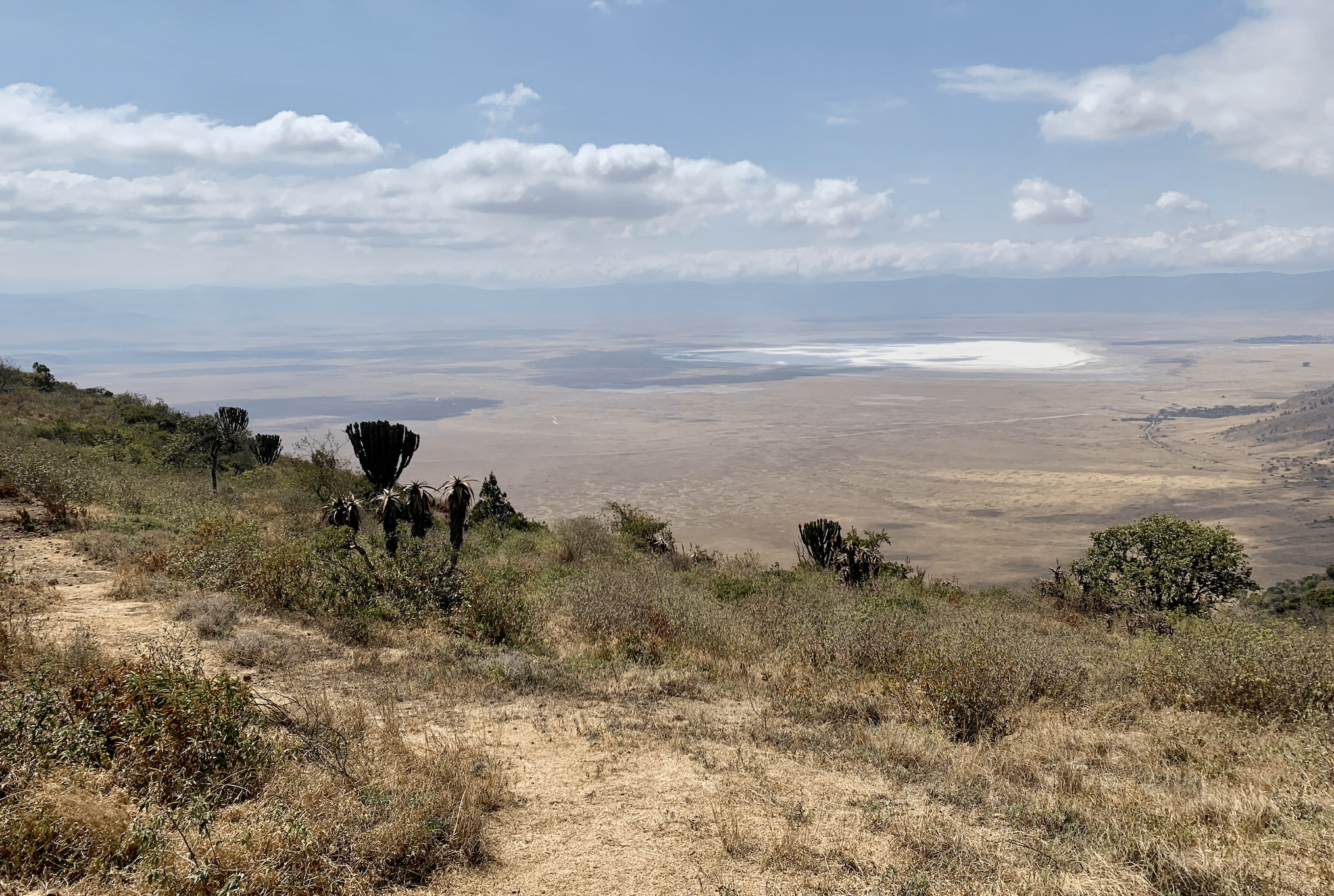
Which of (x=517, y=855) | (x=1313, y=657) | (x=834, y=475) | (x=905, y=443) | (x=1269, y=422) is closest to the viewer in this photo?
(x=517, y=855)

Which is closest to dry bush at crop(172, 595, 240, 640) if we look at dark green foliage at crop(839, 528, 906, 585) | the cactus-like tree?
the cactus-like tree

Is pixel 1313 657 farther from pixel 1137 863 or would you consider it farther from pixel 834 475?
pixel 834 475

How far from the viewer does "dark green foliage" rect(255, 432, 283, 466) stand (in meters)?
32.2

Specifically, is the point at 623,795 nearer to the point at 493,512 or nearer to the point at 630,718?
the point at 630,718

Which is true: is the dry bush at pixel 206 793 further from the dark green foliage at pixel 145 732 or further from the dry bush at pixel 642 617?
the dry bush at pixel 642 617

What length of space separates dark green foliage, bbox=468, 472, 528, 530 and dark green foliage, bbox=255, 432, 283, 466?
30.4 feet

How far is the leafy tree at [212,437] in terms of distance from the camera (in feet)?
84.3

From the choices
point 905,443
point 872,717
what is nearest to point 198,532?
point 872,717

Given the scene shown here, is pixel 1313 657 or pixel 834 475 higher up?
pixel 1313 657

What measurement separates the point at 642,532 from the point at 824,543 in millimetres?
6647

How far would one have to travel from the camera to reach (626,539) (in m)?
24.5

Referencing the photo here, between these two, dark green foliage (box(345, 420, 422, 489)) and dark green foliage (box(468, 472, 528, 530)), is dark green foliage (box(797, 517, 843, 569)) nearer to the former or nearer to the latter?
dark green foliage (box(468, 472, 528, 530))

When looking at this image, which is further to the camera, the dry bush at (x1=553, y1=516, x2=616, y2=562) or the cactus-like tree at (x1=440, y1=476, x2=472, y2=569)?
the dry bush at (x1=553, y1=516, x2=616, y2=562)

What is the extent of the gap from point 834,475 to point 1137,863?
7740 centimetres
